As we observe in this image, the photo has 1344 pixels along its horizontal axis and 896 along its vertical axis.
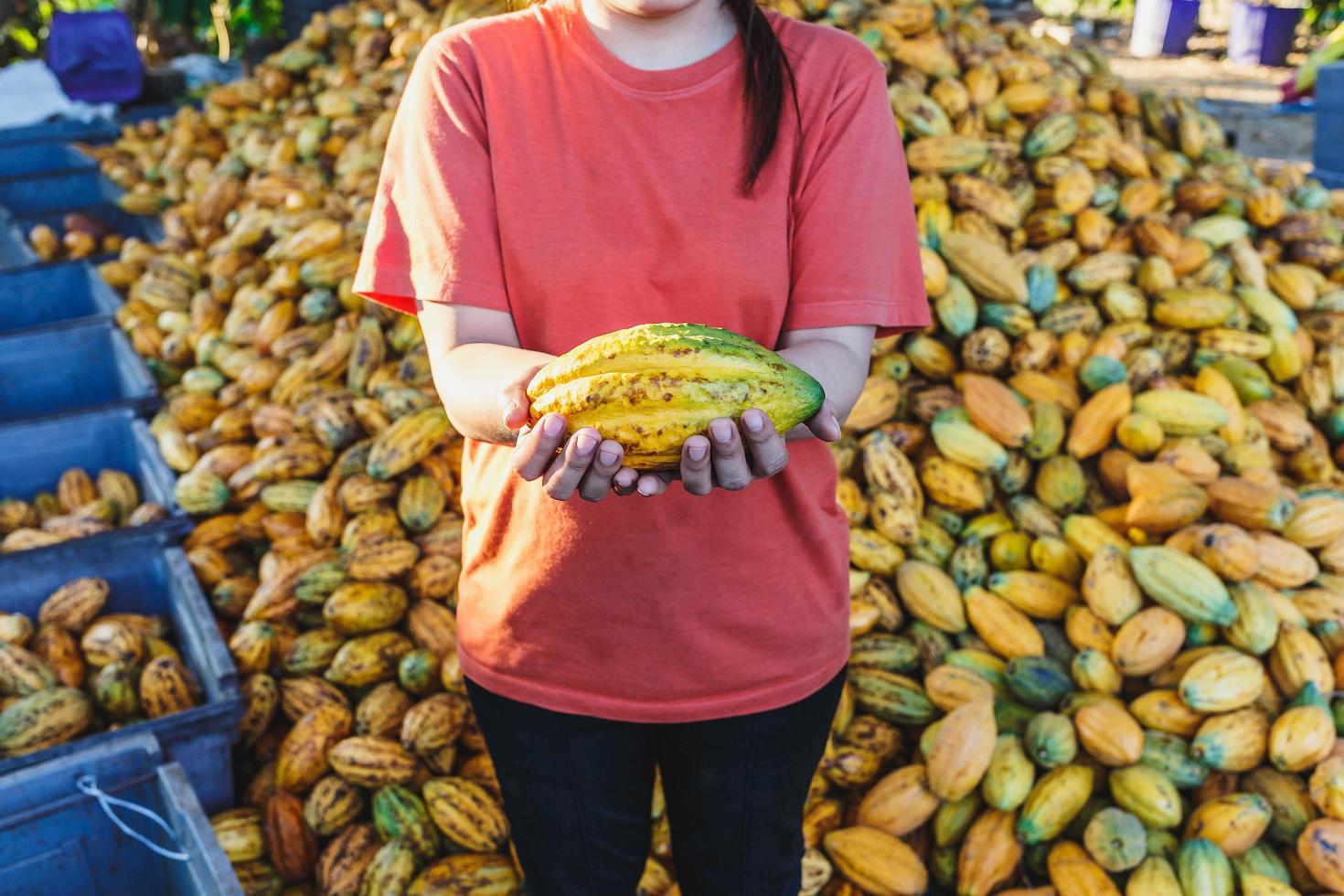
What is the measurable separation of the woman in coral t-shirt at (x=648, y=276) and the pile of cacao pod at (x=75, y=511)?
7.10ft

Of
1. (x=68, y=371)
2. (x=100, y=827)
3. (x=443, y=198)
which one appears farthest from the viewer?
(x=68, y=371)

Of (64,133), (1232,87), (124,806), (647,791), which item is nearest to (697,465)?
(647,791)

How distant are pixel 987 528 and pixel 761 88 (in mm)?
1817

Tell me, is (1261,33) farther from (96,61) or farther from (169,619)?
(169,619)

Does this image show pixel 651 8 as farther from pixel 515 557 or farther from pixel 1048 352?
pixel 1048 352

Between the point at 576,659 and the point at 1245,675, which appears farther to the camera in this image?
the point at 1245,675

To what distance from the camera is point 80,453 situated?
3.71 metres

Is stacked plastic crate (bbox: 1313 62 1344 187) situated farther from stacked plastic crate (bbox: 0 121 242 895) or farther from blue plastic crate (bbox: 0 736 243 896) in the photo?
blue plastic crate (bbox: 0 736 243 896)

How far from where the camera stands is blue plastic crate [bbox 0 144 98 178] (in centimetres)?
718

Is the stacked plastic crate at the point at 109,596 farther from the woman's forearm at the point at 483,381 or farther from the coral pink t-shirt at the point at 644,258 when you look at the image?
the woman's forearm at the point at 483,381

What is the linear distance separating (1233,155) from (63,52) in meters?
9.63

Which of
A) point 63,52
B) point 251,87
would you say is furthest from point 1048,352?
point 63,52

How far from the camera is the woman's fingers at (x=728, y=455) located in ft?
3.57

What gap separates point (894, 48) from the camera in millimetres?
3736
